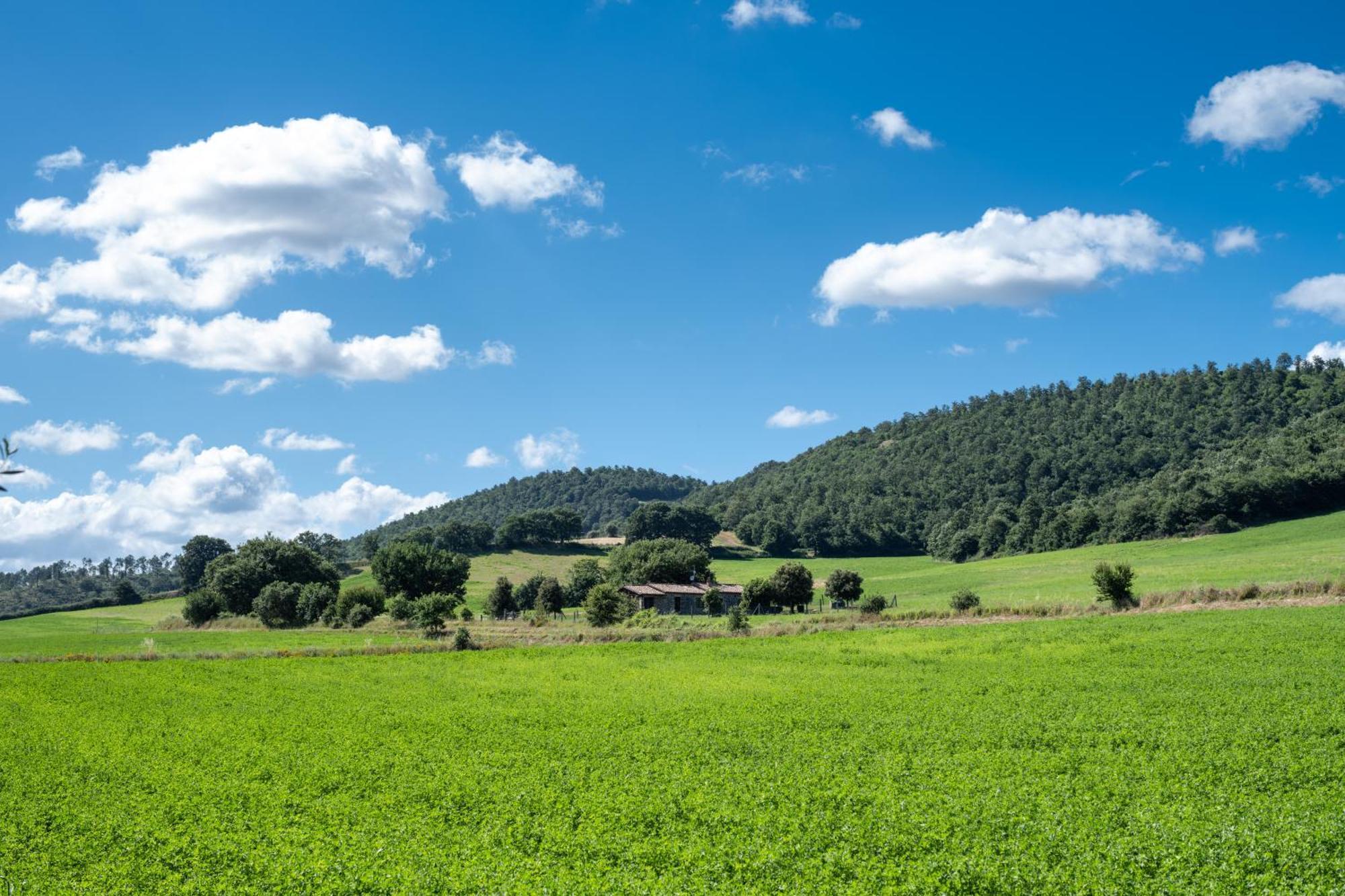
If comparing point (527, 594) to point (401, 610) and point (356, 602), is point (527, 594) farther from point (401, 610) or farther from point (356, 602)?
point (401, 610)

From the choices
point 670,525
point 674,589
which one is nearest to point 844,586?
point 674,589

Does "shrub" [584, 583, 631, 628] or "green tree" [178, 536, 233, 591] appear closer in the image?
"shrub" [584, 583, 631, 628]

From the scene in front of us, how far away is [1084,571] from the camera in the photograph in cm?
9869

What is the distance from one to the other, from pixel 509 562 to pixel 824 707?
131 meters

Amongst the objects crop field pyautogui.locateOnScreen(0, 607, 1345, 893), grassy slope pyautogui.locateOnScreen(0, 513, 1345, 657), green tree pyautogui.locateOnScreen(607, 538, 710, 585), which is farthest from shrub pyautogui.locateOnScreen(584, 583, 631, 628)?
crop field pyautogui.locateOnScreen(0, 607, 1345, 893)

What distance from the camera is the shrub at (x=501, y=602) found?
104688mm

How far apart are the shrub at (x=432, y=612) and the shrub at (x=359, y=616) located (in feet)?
31.0

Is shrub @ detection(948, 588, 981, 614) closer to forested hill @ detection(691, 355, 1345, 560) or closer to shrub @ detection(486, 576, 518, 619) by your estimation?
shrub @ detection(486, 576, 518, 619)

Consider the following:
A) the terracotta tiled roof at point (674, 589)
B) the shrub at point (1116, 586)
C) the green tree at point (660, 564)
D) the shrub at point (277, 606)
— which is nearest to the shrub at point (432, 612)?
the shrub at point (277, 606)

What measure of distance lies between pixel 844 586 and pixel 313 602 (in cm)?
5854

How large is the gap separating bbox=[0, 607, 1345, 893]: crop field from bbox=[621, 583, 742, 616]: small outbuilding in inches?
2608

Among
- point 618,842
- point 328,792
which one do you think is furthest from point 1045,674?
point 328,792

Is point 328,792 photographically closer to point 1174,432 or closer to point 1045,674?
point 1045,674

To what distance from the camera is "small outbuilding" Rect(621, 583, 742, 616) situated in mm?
110938
